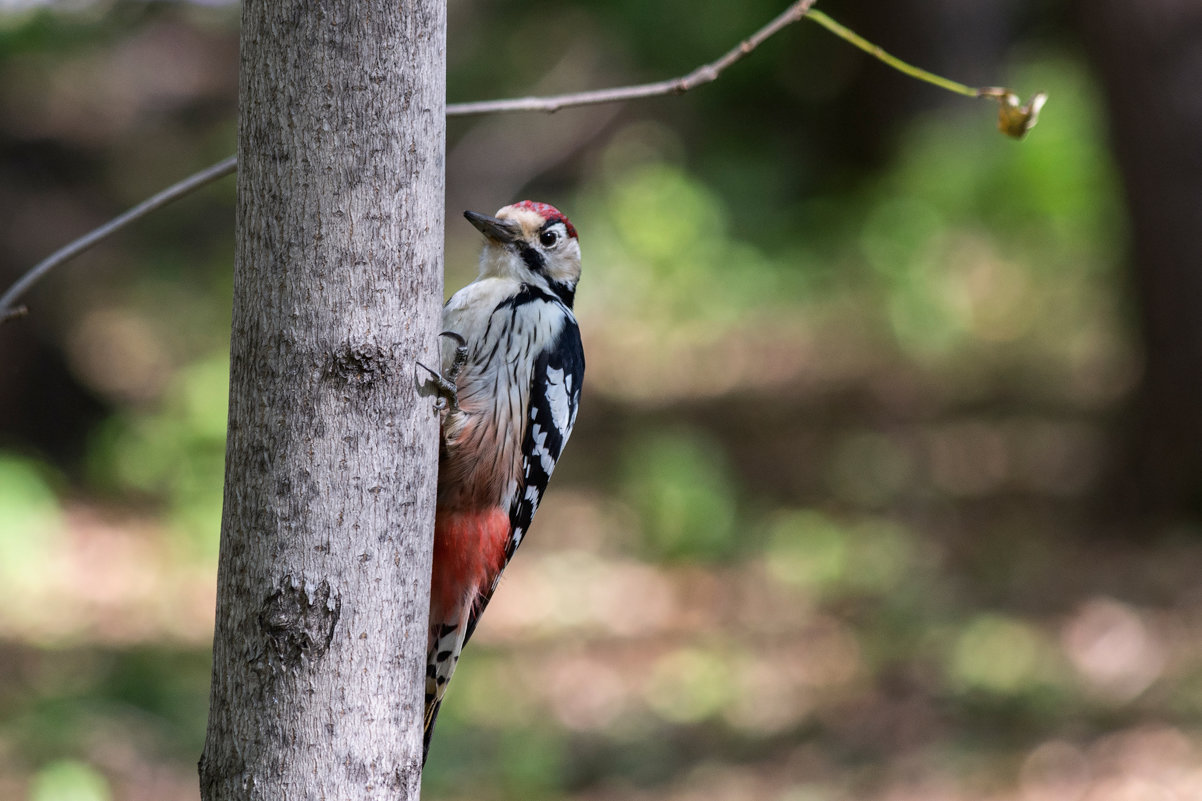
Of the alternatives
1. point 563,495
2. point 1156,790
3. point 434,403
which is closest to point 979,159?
point 563,495

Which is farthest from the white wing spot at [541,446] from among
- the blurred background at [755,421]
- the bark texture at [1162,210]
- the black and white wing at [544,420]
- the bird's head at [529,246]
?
the bark texture at [1162,210]

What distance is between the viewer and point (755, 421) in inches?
389

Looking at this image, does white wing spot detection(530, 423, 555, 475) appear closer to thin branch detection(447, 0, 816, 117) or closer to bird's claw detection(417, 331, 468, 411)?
bird's claw detection(417, 331, 468, 411)

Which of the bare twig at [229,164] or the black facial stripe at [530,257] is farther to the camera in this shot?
the black facial stripe at [530,257]

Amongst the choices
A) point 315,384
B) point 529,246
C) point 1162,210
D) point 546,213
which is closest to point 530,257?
point 529,246

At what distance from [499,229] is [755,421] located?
7.13 meters

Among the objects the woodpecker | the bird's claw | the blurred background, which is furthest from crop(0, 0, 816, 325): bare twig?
the blurred background

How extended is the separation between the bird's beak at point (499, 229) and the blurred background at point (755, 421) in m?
2.48

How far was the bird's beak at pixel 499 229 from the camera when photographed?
291 centimetres

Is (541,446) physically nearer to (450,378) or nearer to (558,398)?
(558,398)

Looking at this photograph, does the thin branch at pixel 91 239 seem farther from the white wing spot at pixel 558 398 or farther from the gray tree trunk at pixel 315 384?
the white wing spot at pixel 558 398

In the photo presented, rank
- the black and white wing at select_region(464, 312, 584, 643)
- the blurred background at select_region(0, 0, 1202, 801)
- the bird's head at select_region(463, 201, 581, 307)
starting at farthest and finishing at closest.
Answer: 1. the blurred background at select_region(0, 0, 1202, 801)
2. the bird's head at select_region(463, 201, 581, 307)
3. the black and white wing at select_region(464, 312, 584, 643)

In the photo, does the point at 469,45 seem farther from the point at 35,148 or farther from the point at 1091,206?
the point at 1091,206

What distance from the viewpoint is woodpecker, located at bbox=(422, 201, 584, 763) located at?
2.63m
